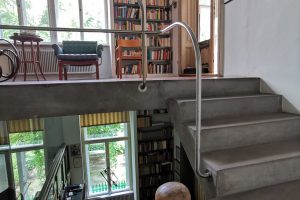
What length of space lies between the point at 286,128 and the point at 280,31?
104 centimetres

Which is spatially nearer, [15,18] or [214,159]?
[214,159]

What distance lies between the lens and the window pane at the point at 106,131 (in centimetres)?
564

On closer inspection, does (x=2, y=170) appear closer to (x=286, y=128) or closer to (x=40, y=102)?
(x=40, y=102)

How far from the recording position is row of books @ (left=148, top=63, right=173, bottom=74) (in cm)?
556

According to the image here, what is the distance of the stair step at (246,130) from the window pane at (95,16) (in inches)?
170

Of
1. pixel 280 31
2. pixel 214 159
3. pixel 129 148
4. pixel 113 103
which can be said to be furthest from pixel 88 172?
pixel 280 31

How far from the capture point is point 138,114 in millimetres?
5605

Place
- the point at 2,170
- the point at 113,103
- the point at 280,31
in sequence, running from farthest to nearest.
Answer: the point at 2,170, the point at 280,31, the point at 113,103

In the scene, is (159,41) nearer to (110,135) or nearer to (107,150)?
(110,135)

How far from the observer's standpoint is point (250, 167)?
1.32m

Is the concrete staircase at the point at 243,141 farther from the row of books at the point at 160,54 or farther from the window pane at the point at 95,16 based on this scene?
the window pane at the point at 95,16

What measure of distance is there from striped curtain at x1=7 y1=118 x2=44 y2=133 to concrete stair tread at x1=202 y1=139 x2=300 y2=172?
4.27 m

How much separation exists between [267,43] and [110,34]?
3761 millimetres

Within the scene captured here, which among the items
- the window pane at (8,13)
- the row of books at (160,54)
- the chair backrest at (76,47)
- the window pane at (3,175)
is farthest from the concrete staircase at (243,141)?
the window pane at (8,13)
